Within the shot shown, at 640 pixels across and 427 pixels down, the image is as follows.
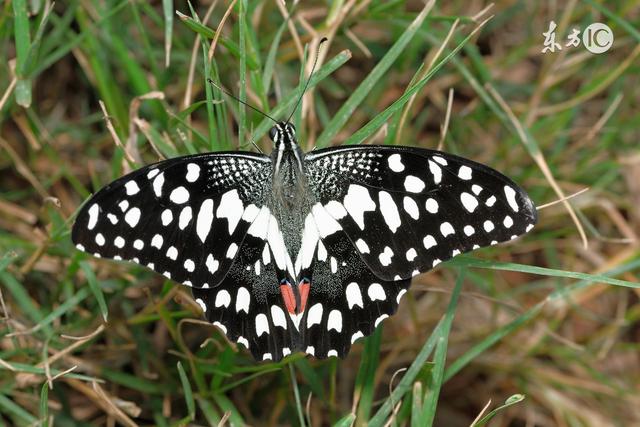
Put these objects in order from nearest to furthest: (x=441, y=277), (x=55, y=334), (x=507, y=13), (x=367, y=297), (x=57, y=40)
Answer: (x=367, y=297) → (x=55, y=334) → (x=57, y=40) → (x=441, y=277) → (x=507, y=13)

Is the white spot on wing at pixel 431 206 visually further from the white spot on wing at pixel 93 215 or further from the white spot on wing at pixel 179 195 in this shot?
the white spot on wing at pixel 93 215

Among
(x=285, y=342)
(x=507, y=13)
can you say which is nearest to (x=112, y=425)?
(x=285, y=342)

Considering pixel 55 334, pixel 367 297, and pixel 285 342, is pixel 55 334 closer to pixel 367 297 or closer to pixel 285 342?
pixel 285 342

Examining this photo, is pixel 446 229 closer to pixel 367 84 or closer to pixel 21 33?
pixel 367 84

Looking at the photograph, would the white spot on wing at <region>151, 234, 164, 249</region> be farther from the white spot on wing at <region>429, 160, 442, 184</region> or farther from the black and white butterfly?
the white spot on wing at <region>429, 160, 442, 184</region>
